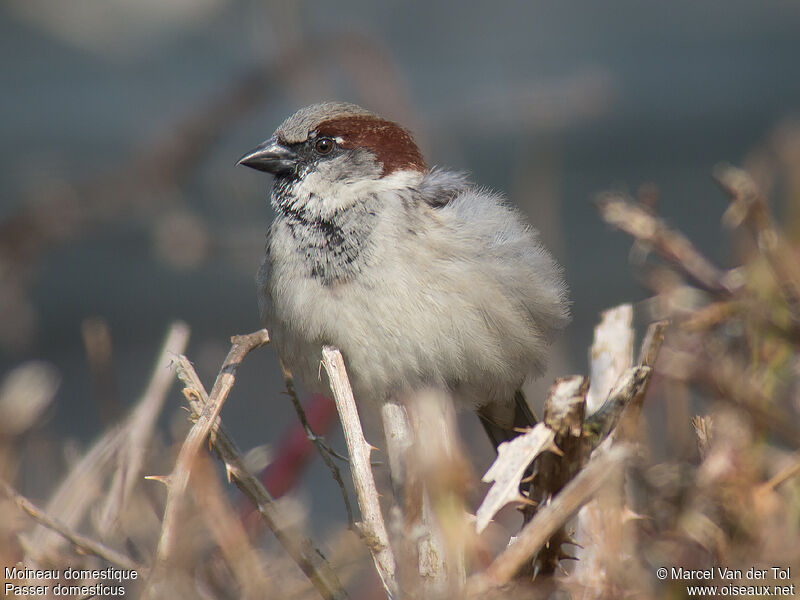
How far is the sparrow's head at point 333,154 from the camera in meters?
1.95

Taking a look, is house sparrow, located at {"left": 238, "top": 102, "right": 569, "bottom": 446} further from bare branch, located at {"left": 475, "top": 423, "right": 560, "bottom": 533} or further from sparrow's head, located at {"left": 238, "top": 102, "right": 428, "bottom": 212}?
bare branch, located at {"left": 475, "top": 423, "right": 560, "bottom": 533}

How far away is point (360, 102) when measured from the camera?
4004 mm

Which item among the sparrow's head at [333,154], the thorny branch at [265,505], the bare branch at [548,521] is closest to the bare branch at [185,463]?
the thorny branch at [265,505]

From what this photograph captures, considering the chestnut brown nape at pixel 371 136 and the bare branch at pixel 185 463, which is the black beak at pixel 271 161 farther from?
the bare branch at pixel 185 463

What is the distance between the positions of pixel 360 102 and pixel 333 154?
6.74 feet

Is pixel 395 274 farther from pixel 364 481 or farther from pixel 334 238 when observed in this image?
pixel 364 481

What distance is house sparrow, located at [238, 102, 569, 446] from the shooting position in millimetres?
1695

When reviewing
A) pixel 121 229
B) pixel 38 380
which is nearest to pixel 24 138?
pixel 121 229

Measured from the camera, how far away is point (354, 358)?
1.70 meters

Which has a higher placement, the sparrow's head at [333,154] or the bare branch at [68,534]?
the sparrow's head at [333,154]

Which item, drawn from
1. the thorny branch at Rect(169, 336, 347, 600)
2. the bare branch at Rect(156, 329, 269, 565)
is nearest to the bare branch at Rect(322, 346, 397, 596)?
the thorny branch at Rect(169, 336, 347, 600)

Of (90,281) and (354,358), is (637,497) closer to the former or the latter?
(354,358)

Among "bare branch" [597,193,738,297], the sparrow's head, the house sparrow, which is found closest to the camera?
"bare branch" [597,193,738,297]

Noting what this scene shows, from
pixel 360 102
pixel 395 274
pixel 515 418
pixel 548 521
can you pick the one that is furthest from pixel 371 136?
pixel 360 102
